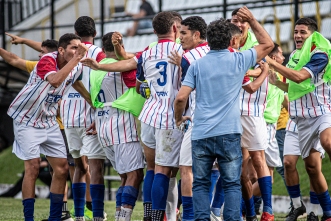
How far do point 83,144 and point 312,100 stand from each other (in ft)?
9.79

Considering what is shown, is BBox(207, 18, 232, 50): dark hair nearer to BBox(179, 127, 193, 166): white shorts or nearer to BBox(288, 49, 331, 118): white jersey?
BBox(179, 127, 193, 166): white shorts

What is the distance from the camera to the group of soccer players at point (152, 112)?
334 inches

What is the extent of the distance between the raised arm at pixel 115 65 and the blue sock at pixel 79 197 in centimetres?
204

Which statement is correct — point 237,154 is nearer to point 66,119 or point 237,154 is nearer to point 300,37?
point 300,37

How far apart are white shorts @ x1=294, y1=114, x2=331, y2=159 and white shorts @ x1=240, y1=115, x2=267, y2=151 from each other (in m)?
0.51

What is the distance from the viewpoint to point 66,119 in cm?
1041

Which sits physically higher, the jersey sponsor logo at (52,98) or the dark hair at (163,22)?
the dark hair at (163,22)

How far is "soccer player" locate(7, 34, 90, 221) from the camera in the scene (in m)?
9.00

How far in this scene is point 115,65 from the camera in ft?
29.3

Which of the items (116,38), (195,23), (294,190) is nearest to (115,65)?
(116,38)

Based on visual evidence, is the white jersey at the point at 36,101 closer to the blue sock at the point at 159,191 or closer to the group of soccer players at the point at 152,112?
the group of soccer players at the point at 152,112

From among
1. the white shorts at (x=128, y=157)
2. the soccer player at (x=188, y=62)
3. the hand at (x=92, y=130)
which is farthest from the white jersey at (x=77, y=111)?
the soccer player at (x=188, y=62)

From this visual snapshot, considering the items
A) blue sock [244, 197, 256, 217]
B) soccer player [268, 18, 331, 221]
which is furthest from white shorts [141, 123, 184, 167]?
soccer player [268, 18, 331, 221]

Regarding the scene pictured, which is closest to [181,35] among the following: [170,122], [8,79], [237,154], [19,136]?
[170,122]
